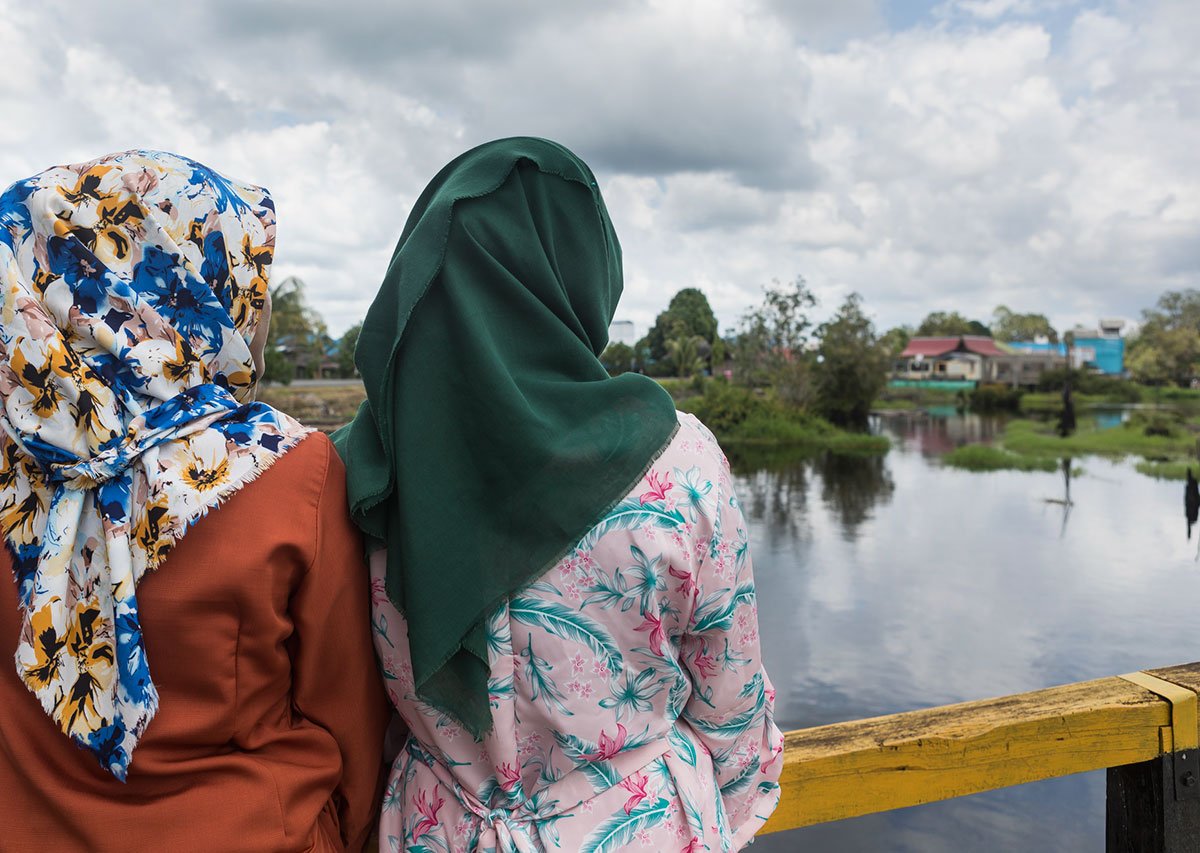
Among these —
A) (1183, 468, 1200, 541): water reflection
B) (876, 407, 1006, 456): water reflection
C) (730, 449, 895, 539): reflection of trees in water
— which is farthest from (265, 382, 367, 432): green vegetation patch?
(1183, 468, 1200, 541): water reflection

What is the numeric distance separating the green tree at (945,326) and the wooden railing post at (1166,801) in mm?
45141

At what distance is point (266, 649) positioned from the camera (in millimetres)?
749

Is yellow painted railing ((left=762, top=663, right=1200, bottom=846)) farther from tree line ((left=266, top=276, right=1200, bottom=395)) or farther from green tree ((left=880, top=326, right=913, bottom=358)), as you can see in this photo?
green tree ((left=880, top=326, right=913, bottom=358))

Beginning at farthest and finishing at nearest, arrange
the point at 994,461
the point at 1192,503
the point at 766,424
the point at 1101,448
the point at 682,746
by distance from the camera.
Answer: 1. the point at 766,424
2. the point at 1101,448
3. the point at 994,461
4. the point at 1192,503
5. the point at 682,746

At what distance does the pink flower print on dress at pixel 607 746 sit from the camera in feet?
2.69

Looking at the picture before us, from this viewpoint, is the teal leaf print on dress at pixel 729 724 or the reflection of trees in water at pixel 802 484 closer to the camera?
the teal leaf print on dress at pixel 729 724

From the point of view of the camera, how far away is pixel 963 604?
423 inches

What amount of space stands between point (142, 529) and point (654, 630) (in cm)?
45

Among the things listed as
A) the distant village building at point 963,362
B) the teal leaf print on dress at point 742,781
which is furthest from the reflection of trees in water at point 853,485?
the distant village building at point 963,362

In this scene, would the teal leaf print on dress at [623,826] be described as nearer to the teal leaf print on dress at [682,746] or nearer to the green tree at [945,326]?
the teal leaf print on dress at [682,746]

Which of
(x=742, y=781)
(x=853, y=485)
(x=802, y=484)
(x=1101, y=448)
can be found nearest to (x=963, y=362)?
(x=1101, y=448)

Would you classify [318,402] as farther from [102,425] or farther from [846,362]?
[102,425]

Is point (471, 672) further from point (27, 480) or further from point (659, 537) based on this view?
point (27, 480)

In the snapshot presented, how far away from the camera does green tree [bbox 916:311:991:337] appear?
44.2m
